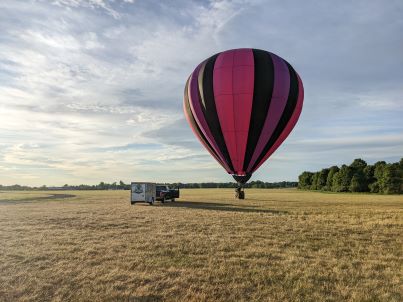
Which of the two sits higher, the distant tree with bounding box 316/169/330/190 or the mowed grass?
the distant tree with bounding box 316/169/330/190

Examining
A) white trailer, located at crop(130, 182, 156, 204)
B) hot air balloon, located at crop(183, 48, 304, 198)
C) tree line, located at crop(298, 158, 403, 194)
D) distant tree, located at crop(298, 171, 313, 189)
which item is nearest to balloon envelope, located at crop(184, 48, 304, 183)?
hot air balloon, located at crop(183, 48, 304, 198)

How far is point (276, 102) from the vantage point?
30219 mm

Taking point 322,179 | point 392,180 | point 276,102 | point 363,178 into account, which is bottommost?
point 392,180

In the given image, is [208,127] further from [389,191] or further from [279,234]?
[389,191]

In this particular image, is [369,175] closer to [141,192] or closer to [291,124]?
[141,192]

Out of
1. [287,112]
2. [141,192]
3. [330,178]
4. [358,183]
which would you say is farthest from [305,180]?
[287,112]

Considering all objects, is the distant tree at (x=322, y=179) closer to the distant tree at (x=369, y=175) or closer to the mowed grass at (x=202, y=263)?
the distant tree at (x=369, y=175)

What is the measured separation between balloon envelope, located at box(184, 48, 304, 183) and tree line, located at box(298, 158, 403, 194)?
68.7 metres

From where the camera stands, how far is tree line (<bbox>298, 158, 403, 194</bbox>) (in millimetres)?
91188

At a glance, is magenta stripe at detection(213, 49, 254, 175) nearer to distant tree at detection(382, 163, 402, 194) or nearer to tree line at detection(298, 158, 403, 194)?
distant tree at detection(382, 163, 402, 194)

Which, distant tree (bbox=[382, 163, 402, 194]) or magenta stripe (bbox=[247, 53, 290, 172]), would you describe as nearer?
magenta stripe (bbox=[247, 53, 290, 172])

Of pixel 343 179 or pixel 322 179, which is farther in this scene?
pixel 322 179

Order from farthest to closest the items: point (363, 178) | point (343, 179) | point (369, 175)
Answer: point (343, 179)
point (369, 175)
point (363, 178)

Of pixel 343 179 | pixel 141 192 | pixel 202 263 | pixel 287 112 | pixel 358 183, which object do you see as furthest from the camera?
pixel 343 179
